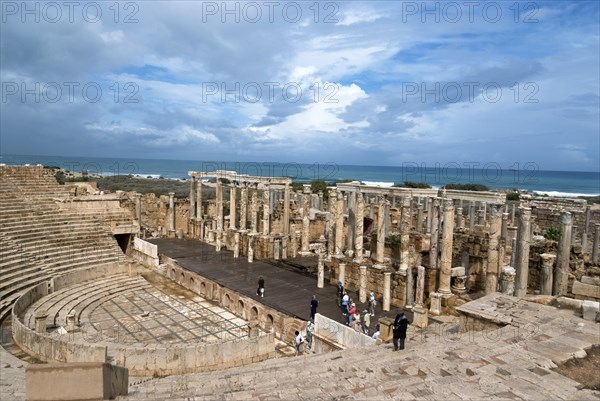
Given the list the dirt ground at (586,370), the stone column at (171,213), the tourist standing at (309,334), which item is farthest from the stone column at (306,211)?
the dirt ground at (586,370)

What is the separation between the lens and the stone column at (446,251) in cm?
1597

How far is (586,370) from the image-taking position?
823 centimetres

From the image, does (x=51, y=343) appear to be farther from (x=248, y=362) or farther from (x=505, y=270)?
(x=505, y=270)

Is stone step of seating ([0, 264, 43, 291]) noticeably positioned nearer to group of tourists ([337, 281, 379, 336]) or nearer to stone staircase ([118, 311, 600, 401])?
stone staircase ([118, 311, 600, 401])

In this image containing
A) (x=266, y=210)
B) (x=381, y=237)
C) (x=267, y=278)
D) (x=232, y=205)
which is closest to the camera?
(x=381, y=237)

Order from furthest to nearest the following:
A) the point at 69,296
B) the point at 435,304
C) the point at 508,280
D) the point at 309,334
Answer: the point at 69,296, the point at 435,304, the point at 508,280, the point at 309,334

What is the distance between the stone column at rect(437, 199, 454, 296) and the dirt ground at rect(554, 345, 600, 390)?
7111 millimetres

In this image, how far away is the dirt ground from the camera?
775 centimetres

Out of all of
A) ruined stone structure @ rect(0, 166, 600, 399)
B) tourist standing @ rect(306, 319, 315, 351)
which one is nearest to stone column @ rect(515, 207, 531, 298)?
ruined stone structure @ rect(0, 166, 600, 399)

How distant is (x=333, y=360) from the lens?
9.88 metres

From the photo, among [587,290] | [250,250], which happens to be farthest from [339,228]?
[587,290]

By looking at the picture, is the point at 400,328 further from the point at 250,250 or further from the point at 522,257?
the point at 250,250

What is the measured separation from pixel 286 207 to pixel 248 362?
14012 millimetres

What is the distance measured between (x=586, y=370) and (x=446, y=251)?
7915mm
